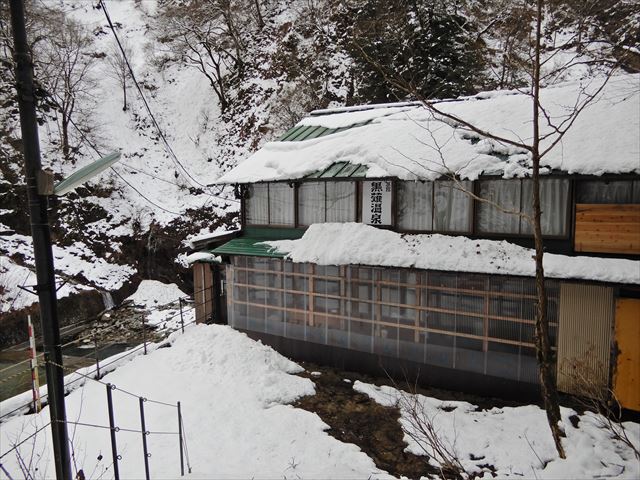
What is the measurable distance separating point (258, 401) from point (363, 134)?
8667mm

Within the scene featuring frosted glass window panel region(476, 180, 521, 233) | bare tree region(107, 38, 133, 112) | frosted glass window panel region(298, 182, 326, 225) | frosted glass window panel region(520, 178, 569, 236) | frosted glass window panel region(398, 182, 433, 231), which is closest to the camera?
frosted glass window panel region(520, 178, 569, 236)

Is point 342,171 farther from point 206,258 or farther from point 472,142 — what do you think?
point 206,258

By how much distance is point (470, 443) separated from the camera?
319 inches

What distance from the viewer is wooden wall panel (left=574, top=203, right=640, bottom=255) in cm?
811

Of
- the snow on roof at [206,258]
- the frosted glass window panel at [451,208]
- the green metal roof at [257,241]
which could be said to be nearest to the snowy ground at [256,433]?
the green metal roof at [257,241]

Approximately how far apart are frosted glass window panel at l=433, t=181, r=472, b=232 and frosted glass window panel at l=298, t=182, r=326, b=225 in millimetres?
3643

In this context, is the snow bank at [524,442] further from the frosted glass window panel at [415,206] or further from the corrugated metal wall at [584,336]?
the frosted glass window panel at [415,206]

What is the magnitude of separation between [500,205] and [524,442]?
18.3 ft

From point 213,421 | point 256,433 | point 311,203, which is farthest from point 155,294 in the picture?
point 256,433

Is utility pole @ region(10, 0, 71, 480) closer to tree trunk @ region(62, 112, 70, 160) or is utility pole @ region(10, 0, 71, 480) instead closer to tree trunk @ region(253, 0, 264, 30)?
tree trunk @ region(62, 112, 70, 160)

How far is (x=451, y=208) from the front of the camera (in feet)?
34.6

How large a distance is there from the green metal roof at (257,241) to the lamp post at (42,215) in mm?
7191

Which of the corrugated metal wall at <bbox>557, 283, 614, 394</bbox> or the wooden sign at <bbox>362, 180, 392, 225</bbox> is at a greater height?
the wooden sign at <bbox>362, 180, 392, 225</bbox>

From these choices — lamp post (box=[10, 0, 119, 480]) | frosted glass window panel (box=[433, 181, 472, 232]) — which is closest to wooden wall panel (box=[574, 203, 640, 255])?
frosted glass window panel (box=[433, 181, 472, 232])
